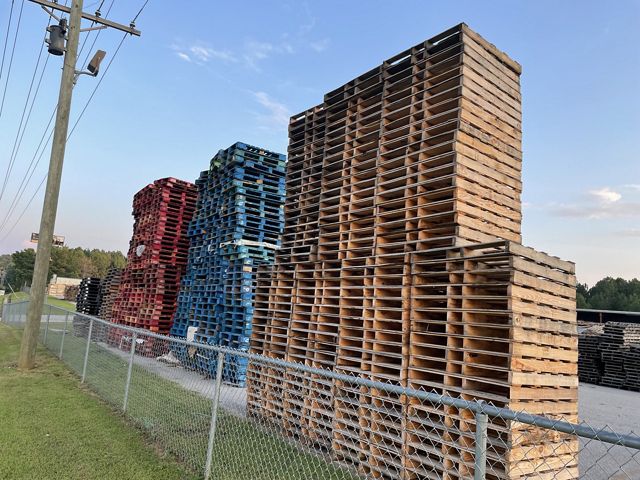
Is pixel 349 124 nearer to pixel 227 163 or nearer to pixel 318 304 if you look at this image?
pixel 318 304

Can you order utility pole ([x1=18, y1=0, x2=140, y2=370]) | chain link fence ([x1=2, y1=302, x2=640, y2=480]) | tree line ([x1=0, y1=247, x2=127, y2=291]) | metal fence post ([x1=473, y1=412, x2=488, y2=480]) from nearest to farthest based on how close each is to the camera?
metal fence post ([x1=473, y1=412, x2=488, y2=480])
chain link fence ([x1=2, y1=302, x2=640, y2=480])
utility pole ([x1=18, y1=0, x2=140, y2=370])
tree line ([x1=0, y1=247, x2=127, y2=291])

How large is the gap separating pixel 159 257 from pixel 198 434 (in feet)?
34.9

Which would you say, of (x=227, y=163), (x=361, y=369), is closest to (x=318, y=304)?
(x=361, y=369)

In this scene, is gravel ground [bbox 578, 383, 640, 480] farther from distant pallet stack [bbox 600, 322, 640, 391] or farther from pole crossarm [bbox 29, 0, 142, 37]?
pole crossarm [bbox 29, 0, 142, 37]

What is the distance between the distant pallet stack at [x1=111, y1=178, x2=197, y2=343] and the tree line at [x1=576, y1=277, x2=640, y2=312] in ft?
169

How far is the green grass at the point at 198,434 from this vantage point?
510 centimetres

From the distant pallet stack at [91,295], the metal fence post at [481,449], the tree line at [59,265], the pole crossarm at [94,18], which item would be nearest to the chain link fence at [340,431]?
the metal fence post at [481,449]

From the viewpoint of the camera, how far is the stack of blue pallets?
37.9 feet

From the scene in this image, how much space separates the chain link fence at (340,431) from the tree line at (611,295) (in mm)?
55096

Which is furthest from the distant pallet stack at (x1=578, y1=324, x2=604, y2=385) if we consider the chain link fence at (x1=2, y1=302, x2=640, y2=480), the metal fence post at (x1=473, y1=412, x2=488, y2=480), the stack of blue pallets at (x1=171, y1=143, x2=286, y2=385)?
the metal fence post at (x1=473, y1=412, x2=488, y2=480)

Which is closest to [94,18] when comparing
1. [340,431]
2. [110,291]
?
[110,291]

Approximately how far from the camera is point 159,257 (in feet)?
51.1

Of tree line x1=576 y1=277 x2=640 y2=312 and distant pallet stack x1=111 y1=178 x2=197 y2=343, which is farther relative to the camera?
tree line x1=576 y1=277 x2=640 y2=312

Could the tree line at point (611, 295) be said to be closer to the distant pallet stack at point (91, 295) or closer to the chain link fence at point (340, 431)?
the distant pallet stack at point (91, 295)
